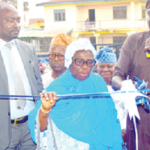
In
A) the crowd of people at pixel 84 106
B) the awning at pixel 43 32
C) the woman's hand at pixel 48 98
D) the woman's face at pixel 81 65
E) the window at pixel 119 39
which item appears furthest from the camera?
the window at pixel 119 39

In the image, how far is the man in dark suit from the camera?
261cm

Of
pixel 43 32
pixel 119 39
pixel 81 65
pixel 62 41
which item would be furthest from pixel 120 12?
pixel 81 65

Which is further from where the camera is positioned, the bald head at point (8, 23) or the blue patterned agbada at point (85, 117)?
the bald head at point (8, 23)

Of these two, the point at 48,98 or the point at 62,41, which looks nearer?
the point at 48,98

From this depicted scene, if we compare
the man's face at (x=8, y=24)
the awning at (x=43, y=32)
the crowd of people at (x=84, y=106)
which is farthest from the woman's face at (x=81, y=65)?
the awning at (x=43, y=32)

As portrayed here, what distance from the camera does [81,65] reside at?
93.3 inches

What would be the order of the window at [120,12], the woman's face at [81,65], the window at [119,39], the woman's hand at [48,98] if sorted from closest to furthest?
the woman's hand at [48,98] → the woman's face at [81,65] → the window at [120,12] → the window at [119,39]

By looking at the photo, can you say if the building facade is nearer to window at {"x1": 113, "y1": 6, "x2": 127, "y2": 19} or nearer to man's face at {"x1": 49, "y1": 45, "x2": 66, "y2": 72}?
window at {"x1": 113, "y1": 6, "x2": 127, "y2": 19}

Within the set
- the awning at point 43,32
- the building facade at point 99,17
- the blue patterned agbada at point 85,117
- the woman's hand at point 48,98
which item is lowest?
the blue patterned agbada at point 85,117

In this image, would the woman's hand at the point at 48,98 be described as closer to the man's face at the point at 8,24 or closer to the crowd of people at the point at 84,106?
the crowd of people at the point at 84,106

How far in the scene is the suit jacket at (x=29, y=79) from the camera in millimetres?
2586

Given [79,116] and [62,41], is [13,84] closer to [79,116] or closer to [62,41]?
[79,116]

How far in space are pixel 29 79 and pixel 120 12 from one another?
2027 centimetres

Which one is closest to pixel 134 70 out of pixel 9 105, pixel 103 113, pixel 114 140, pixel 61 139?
pixel 103 113
